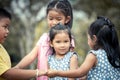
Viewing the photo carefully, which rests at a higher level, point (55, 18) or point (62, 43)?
point (55, 18)

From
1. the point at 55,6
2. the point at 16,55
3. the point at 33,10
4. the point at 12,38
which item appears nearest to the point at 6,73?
the point at 55,6

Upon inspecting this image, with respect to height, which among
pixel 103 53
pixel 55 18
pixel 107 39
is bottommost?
pixel 103 53

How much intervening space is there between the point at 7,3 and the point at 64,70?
19153mm

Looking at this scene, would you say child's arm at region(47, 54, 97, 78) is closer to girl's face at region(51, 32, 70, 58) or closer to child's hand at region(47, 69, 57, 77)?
child's hand at region(47, 69, 57, 77)

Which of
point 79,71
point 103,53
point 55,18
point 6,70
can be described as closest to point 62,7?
point 55,18

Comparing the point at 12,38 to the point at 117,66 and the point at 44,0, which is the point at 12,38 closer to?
the point at 44,0

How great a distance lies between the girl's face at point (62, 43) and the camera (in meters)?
5.60

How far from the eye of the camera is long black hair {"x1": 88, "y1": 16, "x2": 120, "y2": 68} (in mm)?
5418

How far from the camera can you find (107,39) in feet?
17.9

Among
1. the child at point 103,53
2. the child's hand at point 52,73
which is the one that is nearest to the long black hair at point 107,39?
the child at point 103,53

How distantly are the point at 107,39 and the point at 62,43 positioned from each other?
51 centimetres

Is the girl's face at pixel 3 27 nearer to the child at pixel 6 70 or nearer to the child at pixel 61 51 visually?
the child at pixel 6 70

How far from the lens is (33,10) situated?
2348 cm

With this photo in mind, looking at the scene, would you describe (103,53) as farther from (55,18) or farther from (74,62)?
(55,18)
